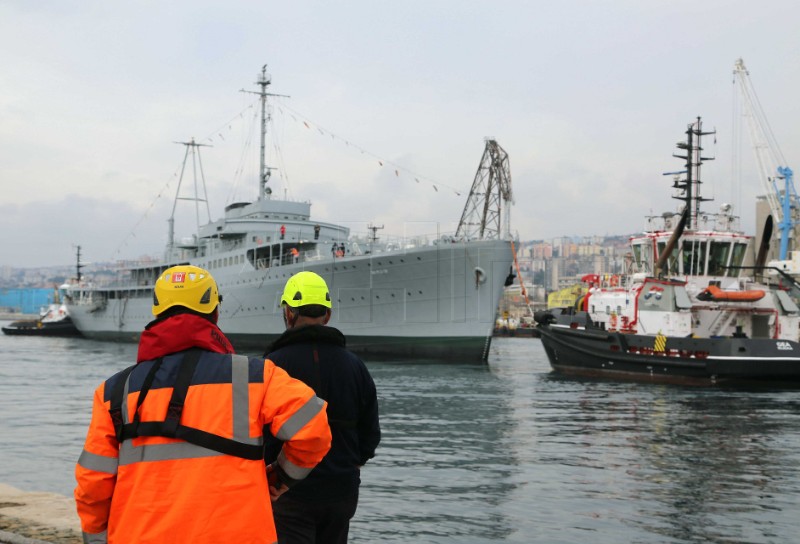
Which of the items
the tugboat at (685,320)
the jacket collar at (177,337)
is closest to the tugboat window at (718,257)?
the tugboat at (685,320)

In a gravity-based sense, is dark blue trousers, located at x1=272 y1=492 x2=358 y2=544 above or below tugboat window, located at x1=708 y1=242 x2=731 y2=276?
below

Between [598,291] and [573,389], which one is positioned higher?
[598,291]

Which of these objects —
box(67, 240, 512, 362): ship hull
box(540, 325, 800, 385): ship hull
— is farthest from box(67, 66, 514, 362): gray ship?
box(540, 325, 800, 385): ship hull

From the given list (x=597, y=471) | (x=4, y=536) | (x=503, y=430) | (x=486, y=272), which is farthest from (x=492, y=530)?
(x=486, y=272)

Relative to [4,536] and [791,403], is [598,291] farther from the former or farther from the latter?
[4,536]

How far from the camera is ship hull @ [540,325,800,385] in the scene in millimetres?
22969

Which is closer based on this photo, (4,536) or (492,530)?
(4,536)

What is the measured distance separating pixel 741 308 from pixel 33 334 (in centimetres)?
6554

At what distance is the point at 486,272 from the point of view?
109ft

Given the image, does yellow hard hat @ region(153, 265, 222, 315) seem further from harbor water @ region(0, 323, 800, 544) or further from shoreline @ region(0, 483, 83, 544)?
harbor water @ region(0, 323, 800, 544)

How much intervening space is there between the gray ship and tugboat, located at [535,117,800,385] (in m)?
4.43

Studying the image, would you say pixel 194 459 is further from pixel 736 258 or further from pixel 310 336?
pixel 736 258

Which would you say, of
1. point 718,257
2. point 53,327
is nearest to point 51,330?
point 53,327

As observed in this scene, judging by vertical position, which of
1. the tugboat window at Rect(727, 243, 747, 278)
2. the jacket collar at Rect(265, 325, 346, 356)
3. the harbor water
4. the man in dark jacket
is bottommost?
the harbor water
